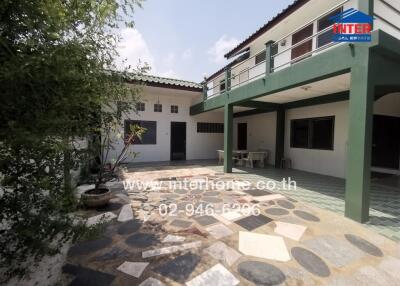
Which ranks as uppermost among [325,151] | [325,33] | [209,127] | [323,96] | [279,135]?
[325,33]

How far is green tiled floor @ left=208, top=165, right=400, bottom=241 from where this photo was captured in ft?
12.0

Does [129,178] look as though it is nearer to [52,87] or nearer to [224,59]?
[52,87]

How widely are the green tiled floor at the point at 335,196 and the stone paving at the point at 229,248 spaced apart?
381 mm

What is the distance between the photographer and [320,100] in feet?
24.3

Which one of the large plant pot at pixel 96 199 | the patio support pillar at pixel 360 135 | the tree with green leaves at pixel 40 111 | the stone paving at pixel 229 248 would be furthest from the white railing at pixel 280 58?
the large plant pot at pixel 96 199

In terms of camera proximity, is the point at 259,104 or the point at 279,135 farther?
the point at 279,135

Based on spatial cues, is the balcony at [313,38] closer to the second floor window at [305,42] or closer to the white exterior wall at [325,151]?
the second floor window at [305,42]

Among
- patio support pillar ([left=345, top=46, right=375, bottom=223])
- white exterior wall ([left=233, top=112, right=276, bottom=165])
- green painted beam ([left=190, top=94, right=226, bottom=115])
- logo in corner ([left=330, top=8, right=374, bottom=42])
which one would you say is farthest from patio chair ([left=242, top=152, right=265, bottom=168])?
logo in corner ([left=330, top=8, right=374, bottom=42])

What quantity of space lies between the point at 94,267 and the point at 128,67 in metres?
2.88

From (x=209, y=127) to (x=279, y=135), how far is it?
4728 millimetres

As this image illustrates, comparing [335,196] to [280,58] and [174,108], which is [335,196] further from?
[174,108]

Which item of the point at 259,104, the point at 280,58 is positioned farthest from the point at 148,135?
the point at 280,58

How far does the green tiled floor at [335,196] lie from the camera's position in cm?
366

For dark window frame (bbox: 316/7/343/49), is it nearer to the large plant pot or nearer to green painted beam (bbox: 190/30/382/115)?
green painted beam (bbox: 190/30/382/115)
